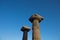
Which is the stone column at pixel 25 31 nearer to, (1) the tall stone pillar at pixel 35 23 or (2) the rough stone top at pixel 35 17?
(1) the tall stone pillar at pixel 35 23

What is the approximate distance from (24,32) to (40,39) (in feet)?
21.0

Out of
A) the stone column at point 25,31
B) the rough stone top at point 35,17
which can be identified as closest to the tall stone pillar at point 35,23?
the rough stone top at point 35,17

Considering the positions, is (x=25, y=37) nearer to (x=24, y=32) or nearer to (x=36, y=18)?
(x=24, y=32)

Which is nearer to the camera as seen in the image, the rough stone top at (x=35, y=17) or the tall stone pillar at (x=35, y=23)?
the tall stone pillar at (x=35, y=23)

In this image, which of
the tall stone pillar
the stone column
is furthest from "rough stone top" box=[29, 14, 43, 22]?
the stone column

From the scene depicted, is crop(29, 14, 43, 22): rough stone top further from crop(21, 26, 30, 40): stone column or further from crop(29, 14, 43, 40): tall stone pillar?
crop(21, 26, 30, 40): stone column

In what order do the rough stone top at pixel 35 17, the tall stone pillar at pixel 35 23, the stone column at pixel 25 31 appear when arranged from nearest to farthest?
the tall stone pillar at pixel 35 23 < the rough stone top at pixel 35 17 < the stone column at pixel 25 31

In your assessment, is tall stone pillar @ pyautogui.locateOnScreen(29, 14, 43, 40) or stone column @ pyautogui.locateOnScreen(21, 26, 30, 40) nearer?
tall stone pillar @ pyautogui.locateOnScreen(29, 14, 43, 40)

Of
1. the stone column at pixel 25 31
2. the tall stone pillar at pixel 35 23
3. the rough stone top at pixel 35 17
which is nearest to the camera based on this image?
the tall stone pillar at pixel 35 23

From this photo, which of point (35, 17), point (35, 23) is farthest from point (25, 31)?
point (35, 17)

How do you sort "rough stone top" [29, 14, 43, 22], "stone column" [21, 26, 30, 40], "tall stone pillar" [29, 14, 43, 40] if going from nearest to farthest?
"tall stone pillar" [29, 14, 43, 40]
"rough stone top" [29, 14, 43, 22]
"stone column" [21, 26, 30, 40]

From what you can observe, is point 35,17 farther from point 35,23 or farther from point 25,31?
point 25,31

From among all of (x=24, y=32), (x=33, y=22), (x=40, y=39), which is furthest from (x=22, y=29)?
(x=40, y=39)

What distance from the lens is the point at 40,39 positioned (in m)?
17.4
